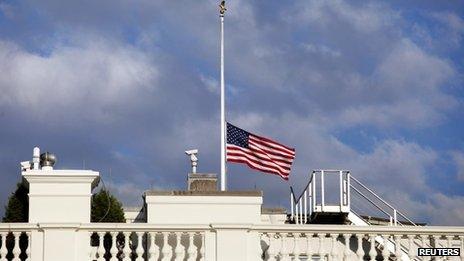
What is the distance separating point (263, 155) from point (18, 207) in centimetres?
534

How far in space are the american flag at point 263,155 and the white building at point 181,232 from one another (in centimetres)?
359

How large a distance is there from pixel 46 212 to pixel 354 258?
5154 mm

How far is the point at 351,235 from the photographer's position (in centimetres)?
1542

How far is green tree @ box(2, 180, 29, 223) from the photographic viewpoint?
17.6 m

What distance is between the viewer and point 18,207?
1777 cm

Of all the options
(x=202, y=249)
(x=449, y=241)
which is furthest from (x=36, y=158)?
(x=449, y=241)

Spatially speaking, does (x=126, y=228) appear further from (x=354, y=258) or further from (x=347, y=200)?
(x=347, y=200)

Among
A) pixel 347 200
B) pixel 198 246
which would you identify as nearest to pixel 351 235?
pixel 198 246

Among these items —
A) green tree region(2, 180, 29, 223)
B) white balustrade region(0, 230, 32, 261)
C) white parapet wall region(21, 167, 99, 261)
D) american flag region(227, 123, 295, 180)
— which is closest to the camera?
white balustrade region(0, 230, 32, 261)

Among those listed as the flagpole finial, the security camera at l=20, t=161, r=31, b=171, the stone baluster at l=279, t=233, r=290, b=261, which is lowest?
the stone baluster at l=279, t=233, r=290, b=261

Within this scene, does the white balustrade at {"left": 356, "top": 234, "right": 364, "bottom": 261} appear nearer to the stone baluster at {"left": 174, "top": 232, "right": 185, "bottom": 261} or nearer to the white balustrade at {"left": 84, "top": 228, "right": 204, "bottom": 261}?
the white balustrade at {"left": 84, "top": 228, "right": 204, "bottom": 261}

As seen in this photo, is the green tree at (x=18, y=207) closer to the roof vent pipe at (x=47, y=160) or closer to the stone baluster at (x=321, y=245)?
the roof vent pipe at (x=47, y=160)

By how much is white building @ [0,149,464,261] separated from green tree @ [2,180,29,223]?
5.44ft

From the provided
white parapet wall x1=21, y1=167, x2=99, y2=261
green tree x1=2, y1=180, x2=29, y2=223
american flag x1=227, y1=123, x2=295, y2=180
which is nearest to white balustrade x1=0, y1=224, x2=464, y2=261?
white parapet wall x1=21, y1=167, x2=99, y2=261
